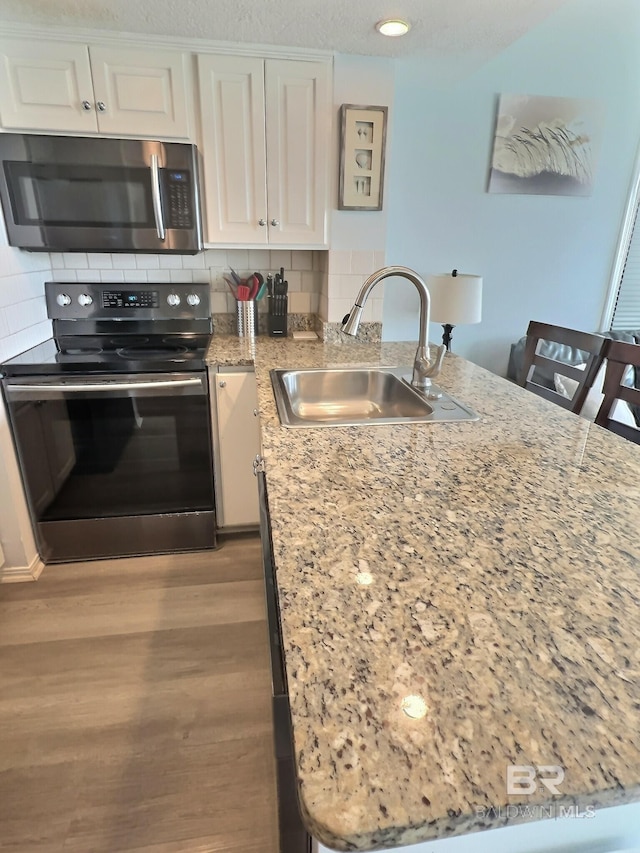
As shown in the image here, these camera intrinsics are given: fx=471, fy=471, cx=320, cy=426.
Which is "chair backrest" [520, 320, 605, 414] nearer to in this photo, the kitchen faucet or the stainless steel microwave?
the kitchen faucet

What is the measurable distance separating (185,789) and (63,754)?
15.6 inches

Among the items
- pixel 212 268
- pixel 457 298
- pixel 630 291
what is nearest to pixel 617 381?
pixel 457 298

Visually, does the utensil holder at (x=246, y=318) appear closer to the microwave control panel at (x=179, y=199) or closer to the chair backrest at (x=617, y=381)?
the microwave control panel at (x=179, y=199)

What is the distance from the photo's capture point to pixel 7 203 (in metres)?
1.92

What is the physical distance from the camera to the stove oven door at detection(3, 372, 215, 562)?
1.95 meters

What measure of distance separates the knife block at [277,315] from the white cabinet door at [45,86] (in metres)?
1.06

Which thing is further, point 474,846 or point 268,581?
point 268,581

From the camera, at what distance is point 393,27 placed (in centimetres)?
177

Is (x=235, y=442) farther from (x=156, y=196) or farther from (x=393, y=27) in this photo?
(x=393, y=27)

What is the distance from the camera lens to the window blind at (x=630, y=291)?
2.99 m

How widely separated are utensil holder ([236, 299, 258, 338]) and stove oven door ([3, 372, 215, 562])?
21.7 inches

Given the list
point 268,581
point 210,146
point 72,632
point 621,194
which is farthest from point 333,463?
point 621,194

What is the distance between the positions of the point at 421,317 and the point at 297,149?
4.09 feet

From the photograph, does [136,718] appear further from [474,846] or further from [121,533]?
[474,846]
